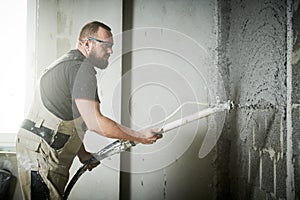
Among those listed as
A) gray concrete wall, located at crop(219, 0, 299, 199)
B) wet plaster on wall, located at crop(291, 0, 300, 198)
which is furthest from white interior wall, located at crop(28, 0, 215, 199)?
wet plaster on wall, located at crop(291, 0, 300, 198)

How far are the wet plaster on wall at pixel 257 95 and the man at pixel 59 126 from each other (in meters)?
0.43

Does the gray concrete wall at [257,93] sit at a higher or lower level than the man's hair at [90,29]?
lower

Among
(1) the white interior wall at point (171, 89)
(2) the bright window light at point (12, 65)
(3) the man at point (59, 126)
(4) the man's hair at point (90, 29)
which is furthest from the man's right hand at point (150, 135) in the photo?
(2) the bright window light at point (12, 65)

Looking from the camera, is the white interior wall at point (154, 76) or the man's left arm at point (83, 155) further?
the white interior wall at point (154, 76)

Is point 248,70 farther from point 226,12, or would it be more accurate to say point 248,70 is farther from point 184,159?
point 184,159

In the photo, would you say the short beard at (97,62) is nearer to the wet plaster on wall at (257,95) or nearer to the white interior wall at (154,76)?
the white interior wall at (154,76)

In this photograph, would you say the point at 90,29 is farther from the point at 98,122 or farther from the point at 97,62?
the point at 98,122

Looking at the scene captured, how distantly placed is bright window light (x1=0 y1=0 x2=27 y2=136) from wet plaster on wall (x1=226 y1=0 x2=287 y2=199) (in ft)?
3.78

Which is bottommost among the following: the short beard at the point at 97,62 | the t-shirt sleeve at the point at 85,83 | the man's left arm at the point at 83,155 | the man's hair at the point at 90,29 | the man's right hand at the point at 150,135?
the man's left arm at the point at 83,155

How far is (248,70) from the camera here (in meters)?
1.49

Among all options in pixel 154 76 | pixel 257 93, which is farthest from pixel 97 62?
pixel 257 93

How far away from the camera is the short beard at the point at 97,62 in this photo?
1.61m

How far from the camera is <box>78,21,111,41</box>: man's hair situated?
1.70m

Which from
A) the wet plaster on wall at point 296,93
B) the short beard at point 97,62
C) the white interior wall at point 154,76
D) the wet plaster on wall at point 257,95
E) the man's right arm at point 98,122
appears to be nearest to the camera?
the wet plaster on wall at point 296,93
